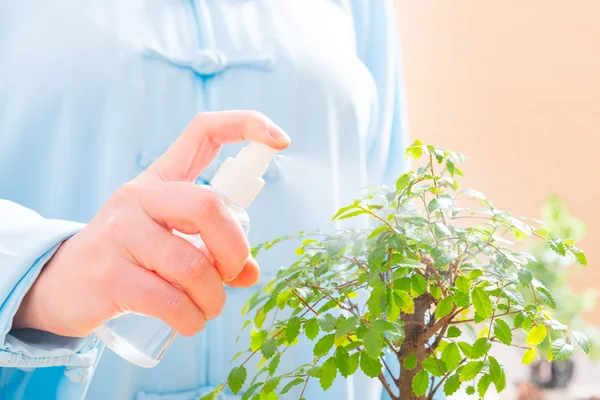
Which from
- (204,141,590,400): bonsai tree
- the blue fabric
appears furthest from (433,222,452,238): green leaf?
the blue fabric

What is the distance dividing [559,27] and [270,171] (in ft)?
6.74

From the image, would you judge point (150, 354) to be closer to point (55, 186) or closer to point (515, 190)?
point (55, 186)

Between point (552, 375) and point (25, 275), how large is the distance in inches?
82.2

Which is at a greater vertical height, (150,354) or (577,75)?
(577,75)

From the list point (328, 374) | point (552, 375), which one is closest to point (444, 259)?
point (328, 374)

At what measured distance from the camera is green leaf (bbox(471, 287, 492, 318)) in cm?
49

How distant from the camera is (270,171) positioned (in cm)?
84

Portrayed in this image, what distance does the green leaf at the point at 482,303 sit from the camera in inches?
19.1

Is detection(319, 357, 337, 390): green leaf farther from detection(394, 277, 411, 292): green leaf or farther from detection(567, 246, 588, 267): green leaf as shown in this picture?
detection(567, 246, 588, 267): green leaf

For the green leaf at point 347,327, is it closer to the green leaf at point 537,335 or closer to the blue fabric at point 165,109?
the green leaf at point 537,335

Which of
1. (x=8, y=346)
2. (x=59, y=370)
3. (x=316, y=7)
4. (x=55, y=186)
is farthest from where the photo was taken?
(x=316, y=7)

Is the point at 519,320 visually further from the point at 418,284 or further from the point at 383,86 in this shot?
the point at 383,86

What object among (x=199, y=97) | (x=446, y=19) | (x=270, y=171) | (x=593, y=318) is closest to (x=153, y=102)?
(x=199, y=97)

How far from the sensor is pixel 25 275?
50 cm
